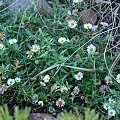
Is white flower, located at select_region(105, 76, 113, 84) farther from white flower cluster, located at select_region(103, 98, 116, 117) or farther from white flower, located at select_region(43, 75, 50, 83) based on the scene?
white flower, located at select_region(43, 75, 50, 83)

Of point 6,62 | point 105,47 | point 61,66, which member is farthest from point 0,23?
point 105,47

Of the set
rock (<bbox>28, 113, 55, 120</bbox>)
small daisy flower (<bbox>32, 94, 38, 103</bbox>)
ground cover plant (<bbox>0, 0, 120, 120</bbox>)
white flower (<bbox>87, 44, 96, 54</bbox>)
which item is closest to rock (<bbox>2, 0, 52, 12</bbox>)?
ground cover plant (<bbox>0, 0, 120, 120</bbox>)

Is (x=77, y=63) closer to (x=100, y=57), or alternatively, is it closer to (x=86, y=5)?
(x=100, y=57)

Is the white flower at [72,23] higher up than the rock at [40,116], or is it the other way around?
the white flower at [72,23]

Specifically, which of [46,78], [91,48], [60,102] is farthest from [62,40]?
[60,102]

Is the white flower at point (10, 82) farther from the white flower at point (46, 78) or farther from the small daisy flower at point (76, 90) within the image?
the small daisy flower at point (76, 90)

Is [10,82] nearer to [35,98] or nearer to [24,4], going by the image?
[35,98]

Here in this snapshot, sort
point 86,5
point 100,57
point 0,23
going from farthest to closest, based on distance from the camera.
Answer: point 86,5 → point 0,23 → point 100,57

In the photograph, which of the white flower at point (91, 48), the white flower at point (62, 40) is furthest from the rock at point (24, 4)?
the white flower at point (91, 48)
